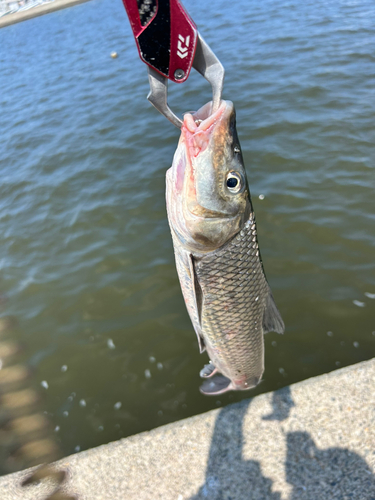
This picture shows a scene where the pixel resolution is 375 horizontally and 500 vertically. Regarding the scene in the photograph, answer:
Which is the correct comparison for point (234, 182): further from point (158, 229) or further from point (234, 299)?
point (158, 229)

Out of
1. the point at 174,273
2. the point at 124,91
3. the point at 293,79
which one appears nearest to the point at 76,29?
the point at 124,91

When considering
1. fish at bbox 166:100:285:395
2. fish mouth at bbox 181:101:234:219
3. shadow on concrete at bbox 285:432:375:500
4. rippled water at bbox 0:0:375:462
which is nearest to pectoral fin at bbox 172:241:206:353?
fish at bbox 166:100:285:395

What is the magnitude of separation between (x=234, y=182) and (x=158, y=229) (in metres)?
3.33

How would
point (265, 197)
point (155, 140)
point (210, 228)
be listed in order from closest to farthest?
1. point (210, 228)
2. point (265, 197)
3. point (155, 140)

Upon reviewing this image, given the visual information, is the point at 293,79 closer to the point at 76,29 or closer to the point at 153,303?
the point at 153,303

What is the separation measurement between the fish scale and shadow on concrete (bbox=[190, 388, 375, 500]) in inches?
21.1

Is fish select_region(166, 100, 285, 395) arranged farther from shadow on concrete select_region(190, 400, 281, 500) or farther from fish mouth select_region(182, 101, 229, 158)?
shadow on concrete select_region(190, 400, 281, 500)

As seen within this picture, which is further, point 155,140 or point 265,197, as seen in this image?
point 155,140

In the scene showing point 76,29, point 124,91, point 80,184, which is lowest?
point 80,184

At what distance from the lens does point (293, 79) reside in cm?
746

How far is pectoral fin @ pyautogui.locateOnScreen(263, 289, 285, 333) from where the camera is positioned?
2263 mm

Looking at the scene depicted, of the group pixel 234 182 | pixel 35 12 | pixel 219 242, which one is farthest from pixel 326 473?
pixel 35 12

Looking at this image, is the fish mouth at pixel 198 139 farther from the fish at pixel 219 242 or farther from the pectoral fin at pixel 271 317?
the pectoral fin at pixel 271 317

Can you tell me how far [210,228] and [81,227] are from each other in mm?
3943
